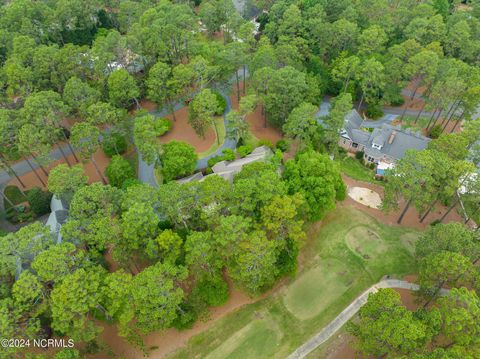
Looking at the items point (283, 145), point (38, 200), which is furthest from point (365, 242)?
point (38, 200)

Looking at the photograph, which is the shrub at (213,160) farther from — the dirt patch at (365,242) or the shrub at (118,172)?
the dirt patch at (365,242)

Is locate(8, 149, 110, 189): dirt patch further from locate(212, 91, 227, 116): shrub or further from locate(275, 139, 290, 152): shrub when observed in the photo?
locate(275, 139, 290, 152): shrub

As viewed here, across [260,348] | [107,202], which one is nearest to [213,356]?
[260,348]

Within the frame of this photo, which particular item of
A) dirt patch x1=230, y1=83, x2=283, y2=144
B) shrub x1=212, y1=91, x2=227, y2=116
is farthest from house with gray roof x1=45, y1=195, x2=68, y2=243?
dirt patch x1=230, y1=83, x2=283, y2=144

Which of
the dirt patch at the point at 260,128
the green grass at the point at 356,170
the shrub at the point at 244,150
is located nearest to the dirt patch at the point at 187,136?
the dirt patch at the point at 260,128

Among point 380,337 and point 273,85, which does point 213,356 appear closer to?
point 380,337

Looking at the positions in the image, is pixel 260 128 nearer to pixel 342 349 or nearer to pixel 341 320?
pixel 341 320
